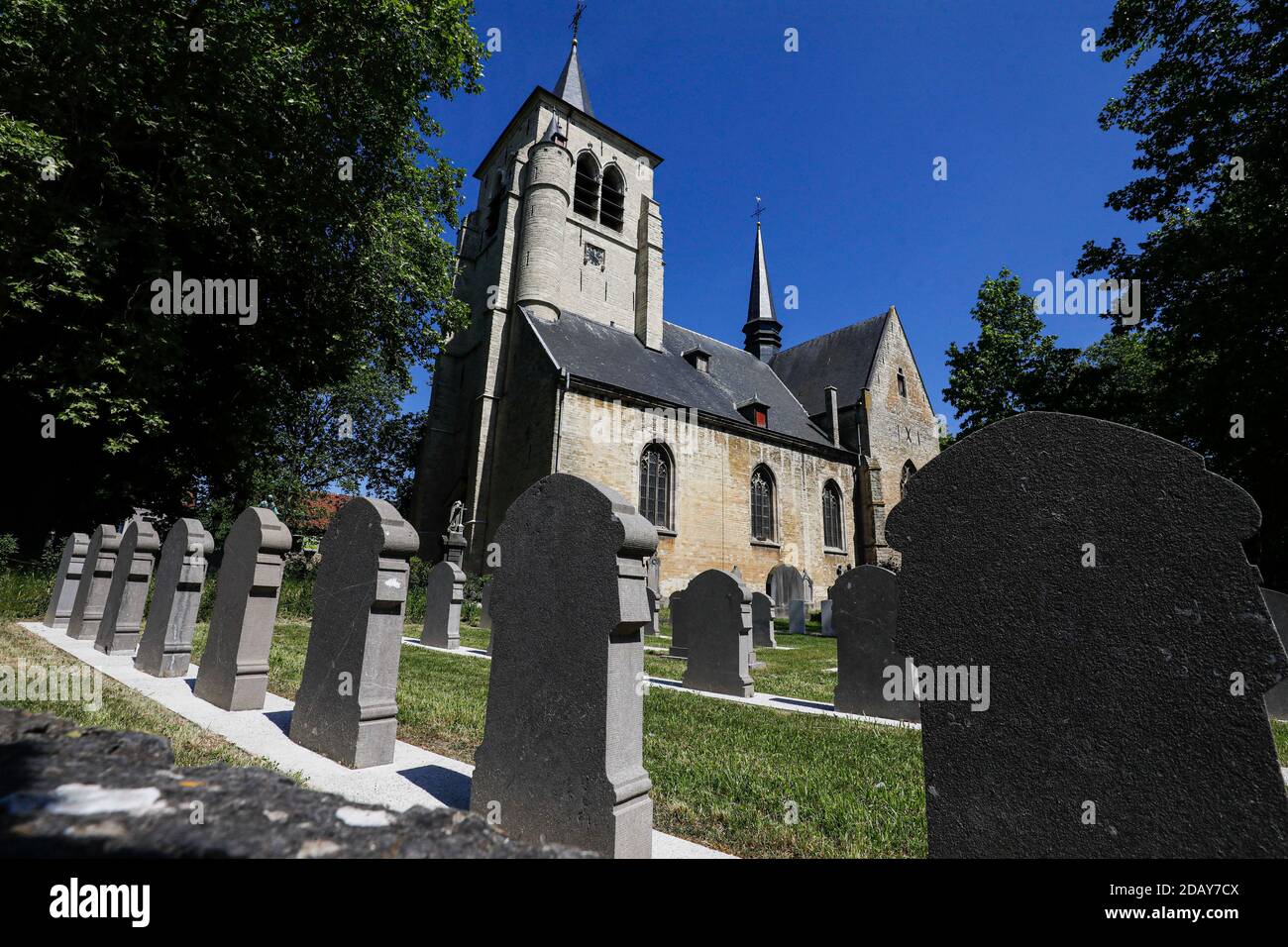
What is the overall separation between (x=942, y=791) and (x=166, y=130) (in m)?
15.2

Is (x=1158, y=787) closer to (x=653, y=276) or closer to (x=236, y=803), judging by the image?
(x=236, y=803)

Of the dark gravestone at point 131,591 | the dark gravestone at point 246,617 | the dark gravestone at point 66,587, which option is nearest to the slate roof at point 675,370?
the dark gravestone at point 66,587

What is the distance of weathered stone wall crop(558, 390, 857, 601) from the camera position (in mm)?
19312

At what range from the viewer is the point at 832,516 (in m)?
26.1

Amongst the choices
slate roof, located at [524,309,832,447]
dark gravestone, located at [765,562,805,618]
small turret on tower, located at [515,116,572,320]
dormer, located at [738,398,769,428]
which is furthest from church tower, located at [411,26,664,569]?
dark gravestone, located at [765,562,805,618]

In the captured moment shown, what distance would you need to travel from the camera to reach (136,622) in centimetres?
782

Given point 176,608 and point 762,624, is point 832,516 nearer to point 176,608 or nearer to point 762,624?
point 762,624

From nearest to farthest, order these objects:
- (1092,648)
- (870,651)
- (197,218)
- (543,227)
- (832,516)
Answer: (1092,648) → (870,651) → (197,218) → (543,227) → (832,516)

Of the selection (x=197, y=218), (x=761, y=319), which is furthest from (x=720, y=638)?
(x=761, y=319)

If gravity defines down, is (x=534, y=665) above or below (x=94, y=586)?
above

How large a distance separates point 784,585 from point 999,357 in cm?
1108

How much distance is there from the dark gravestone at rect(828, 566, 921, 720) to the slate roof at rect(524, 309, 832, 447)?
45.1 feet

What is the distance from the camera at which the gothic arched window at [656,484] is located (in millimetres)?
20516

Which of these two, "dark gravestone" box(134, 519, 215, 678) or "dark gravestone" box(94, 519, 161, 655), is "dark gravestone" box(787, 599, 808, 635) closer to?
"dark gravestone" box(134, 519, 215, 678)
